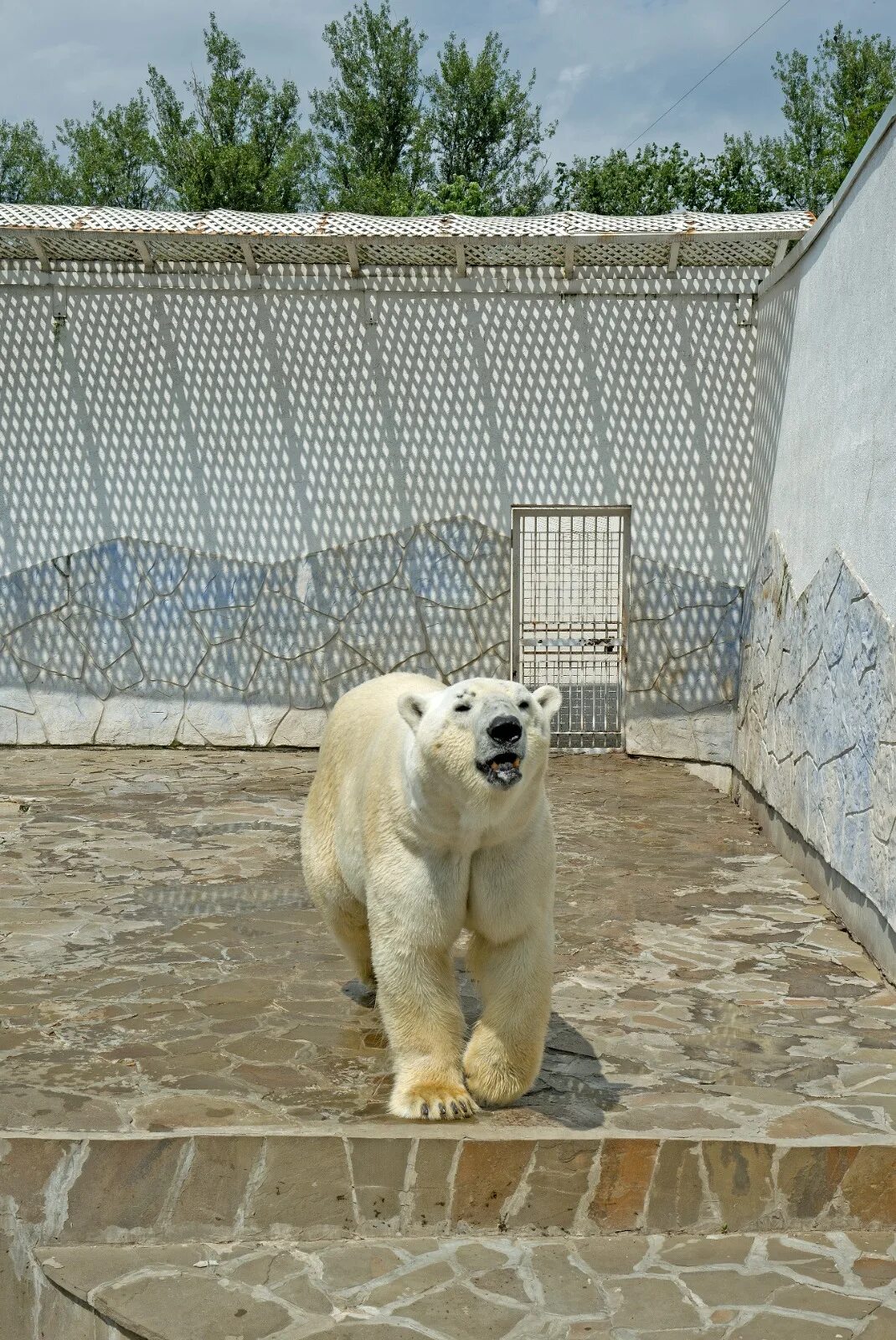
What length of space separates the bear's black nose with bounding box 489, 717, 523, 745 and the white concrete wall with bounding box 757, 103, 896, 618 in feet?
8.43

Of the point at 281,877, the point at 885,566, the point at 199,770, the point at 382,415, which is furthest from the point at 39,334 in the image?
the point at 885,566

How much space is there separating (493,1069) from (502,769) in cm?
92

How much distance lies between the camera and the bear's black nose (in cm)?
341

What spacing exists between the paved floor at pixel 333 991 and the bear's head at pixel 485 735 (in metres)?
0.98

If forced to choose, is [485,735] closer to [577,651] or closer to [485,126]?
[577,651]

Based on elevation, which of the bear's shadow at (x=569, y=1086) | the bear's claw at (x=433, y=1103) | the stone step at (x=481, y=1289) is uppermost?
the bear's claw at (x=433, y=1103)

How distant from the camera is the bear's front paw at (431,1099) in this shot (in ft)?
12.4

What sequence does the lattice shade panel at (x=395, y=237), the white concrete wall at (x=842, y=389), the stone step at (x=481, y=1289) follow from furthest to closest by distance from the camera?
the lattice shade panel at (x=395, y=237)
the white concrete wall at (x=842, y=389)
the stone step at (x=481, y=1289)

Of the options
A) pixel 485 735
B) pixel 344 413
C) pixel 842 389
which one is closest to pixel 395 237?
pixel 344 413

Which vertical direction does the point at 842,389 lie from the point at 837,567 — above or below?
above

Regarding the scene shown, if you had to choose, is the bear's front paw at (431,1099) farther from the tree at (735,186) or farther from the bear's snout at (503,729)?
the tree at (735,186)

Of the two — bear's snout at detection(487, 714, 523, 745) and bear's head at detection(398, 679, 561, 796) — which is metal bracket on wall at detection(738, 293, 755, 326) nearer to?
bear's head at detection(398, 679, 561, 796)

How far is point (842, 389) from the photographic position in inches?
264

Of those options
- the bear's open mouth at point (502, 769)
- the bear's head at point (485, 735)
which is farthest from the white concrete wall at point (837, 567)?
the bear's open mouth at point (502, 769)
